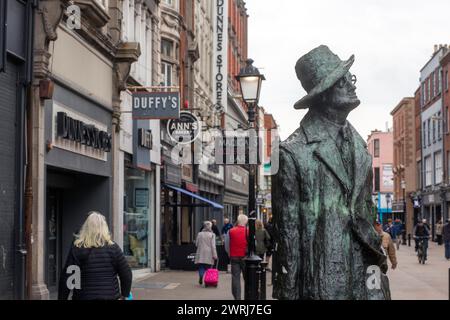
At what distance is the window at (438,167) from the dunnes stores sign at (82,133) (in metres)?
44.7

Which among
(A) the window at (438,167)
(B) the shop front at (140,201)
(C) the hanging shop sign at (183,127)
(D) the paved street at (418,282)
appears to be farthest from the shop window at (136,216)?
(A) the window at (438,167)

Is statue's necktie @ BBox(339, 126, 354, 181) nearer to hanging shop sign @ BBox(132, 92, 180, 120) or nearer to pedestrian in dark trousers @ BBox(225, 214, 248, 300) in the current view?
pedestrian in dark trousers @ BBox(225, 214, 248, 300)

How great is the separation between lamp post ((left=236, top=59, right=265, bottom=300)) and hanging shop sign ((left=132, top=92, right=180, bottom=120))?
3.83 meters

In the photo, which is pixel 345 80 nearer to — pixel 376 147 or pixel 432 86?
pixel 432 86

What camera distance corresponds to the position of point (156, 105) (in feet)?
67.8

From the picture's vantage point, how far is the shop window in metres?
23.3

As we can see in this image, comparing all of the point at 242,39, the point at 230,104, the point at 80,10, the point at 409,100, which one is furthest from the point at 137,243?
the point at 409,100

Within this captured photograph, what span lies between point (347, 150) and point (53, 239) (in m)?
13.8

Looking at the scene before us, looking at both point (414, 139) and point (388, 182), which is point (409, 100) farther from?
point (388, 182)

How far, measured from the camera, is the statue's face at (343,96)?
5441mm

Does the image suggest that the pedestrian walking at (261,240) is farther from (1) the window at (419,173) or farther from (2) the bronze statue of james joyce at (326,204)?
(1) the window at (419,173)

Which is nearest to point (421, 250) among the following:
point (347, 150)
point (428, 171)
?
point (347, 150)

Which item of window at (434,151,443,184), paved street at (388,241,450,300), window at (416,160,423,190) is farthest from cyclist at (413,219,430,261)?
window at (416,160,423,190)

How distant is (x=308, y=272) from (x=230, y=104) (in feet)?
155
